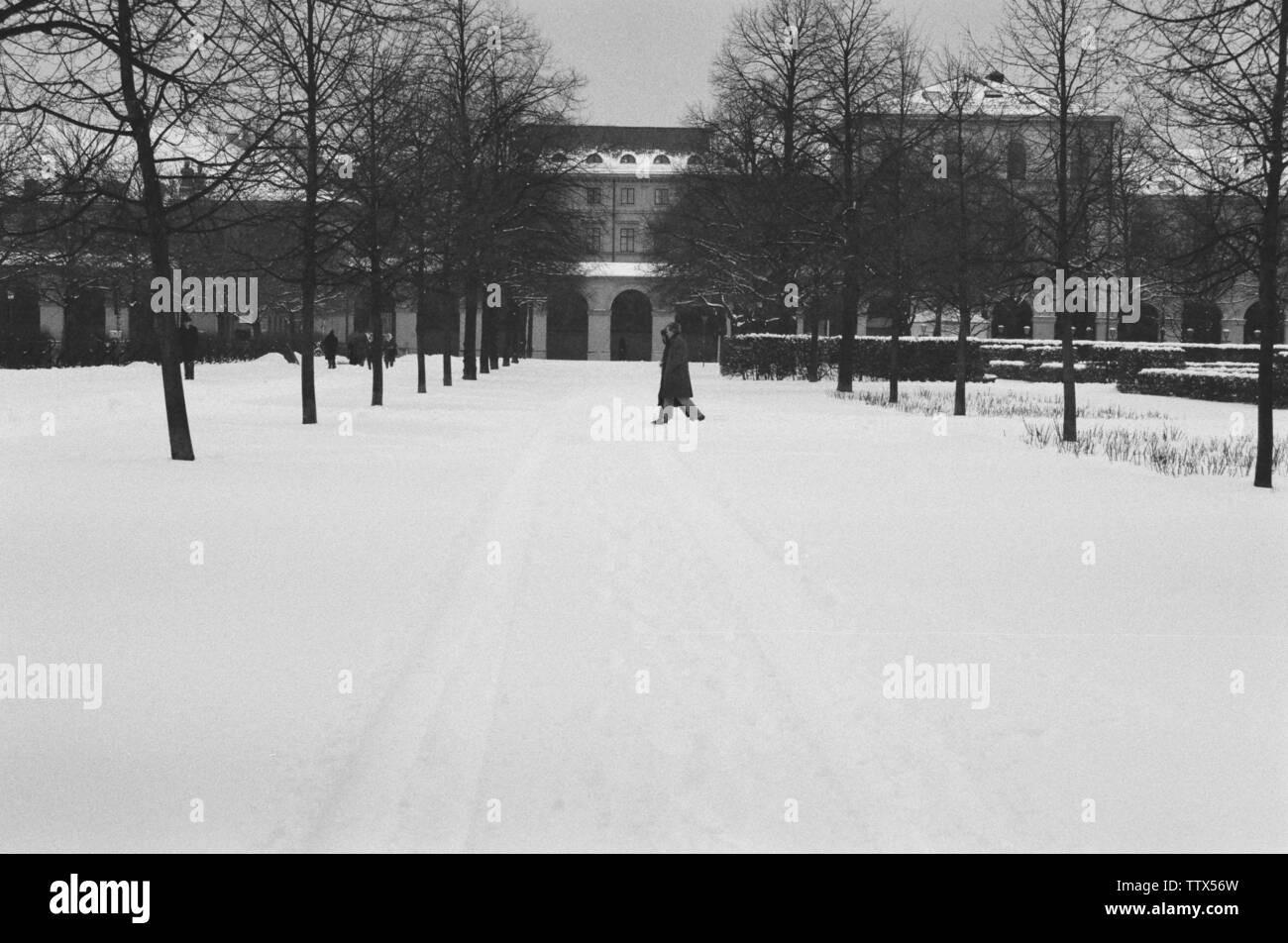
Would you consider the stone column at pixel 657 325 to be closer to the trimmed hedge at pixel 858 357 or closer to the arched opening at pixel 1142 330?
the arched opening at pixel 1142 330

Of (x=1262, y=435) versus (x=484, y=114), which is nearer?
(x=1262, y=435)

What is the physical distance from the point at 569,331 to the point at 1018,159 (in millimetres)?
60302

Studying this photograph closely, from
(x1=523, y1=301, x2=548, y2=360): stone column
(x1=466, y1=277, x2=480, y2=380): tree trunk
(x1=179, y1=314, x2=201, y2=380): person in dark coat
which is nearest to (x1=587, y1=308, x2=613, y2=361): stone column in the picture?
(x1=523, y1=301, x2=548, y2=360): stone column

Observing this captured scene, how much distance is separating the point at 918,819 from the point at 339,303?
69857 mm

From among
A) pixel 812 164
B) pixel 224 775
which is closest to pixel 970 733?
pixel 224 775

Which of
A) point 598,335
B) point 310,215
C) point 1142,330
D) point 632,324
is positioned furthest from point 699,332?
point 310,215

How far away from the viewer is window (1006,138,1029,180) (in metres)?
21.7

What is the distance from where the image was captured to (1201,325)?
60281 millimetres

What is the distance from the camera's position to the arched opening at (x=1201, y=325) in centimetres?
5666

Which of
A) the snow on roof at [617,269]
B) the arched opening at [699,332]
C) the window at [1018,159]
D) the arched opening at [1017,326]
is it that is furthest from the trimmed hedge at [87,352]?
the arched opening at [1017,326]

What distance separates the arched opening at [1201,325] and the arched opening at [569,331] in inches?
1392

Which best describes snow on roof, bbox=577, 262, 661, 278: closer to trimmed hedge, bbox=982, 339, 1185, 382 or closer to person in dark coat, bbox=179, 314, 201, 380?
trimmed hedge, bbox=982, 339, 1185, 382

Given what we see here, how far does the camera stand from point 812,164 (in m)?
33.0
